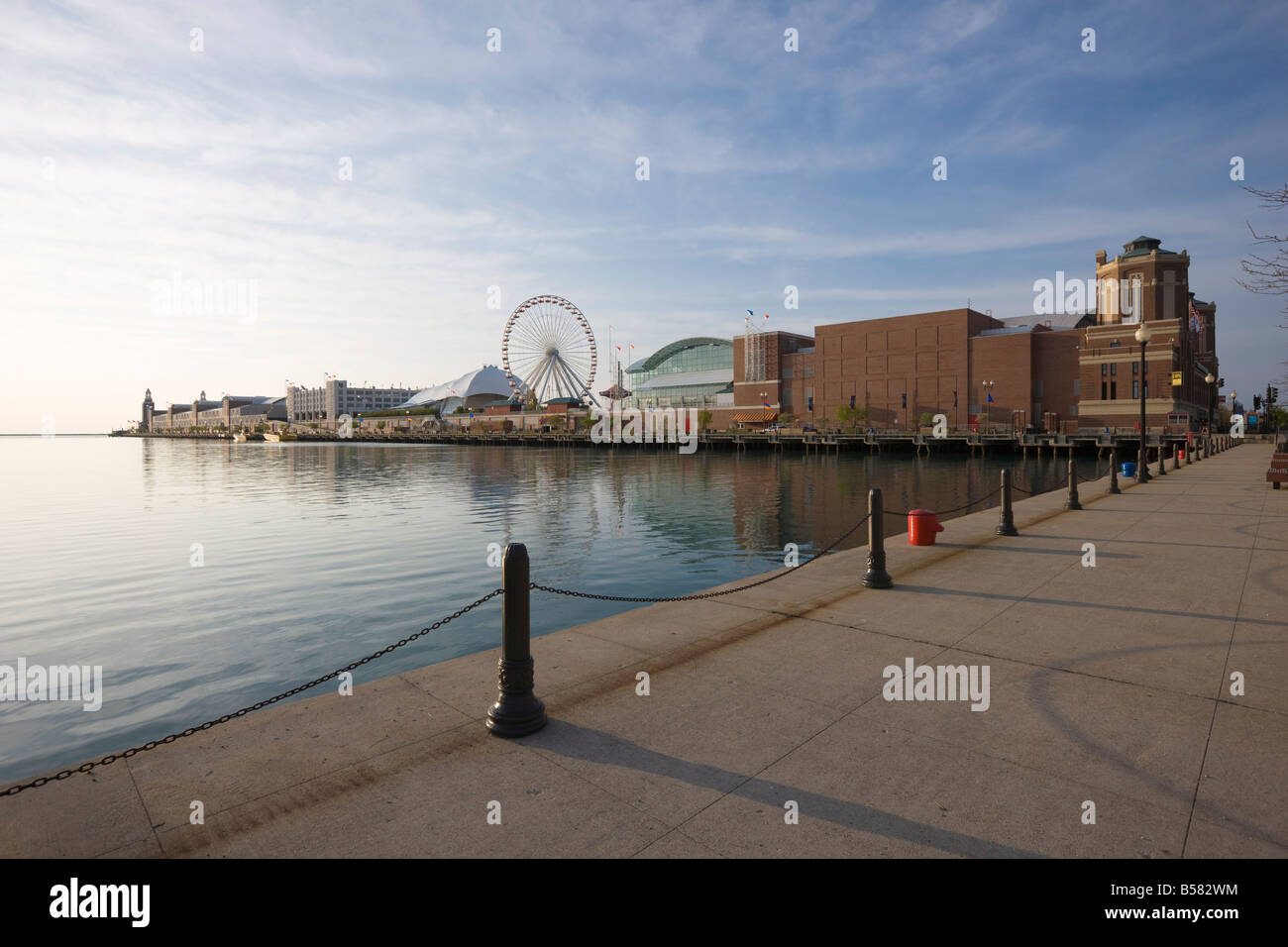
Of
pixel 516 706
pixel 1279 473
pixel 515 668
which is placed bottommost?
pixel 516 706

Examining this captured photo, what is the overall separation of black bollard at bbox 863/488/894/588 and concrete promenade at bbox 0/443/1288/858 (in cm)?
130

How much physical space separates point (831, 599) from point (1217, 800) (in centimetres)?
518

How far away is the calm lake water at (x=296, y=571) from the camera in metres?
10.0

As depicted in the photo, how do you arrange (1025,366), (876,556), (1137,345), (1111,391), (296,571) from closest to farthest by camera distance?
(876,556)
(296,571)
(1111,391)
(1137,345)
(1025,366)

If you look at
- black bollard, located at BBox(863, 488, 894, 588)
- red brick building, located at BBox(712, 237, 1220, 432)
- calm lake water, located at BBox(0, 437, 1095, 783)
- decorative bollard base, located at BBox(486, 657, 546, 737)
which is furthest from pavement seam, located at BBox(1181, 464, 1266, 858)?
red brick building, located at BBox(712, 237, 1220, 432)

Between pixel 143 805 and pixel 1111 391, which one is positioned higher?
pixel 1111 391

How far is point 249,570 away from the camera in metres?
18.3

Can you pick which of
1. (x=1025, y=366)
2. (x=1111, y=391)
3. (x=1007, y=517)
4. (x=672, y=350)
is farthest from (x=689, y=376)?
(x=1007, y=517)

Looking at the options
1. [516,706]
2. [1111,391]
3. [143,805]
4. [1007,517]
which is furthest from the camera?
[1111,391]

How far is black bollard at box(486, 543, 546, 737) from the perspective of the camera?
5.17 metres

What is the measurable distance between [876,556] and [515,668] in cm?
605

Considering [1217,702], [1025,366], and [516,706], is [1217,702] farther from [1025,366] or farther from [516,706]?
[1025,366]

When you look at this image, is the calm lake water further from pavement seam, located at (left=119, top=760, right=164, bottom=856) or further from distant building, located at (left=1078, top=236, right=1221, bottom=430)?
distant building, located at (left=1078, top=236, right=1221, bottom=430)

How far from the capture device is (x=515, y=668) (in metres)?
5.29
